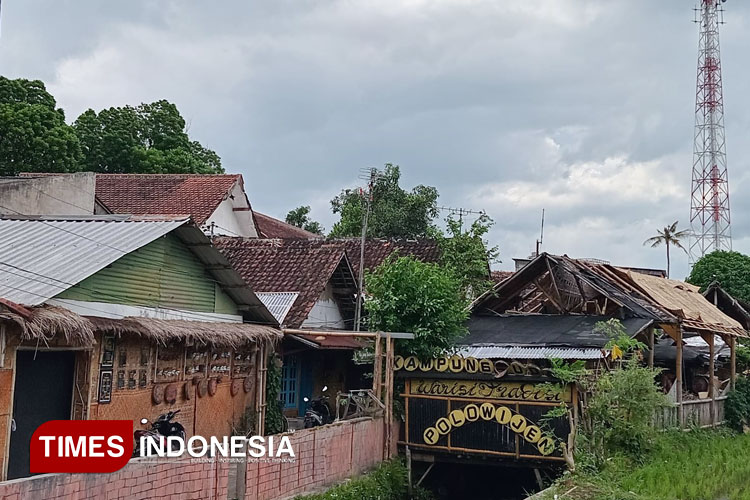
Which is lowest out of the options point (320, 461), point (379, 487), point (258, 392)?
point (379, 487)

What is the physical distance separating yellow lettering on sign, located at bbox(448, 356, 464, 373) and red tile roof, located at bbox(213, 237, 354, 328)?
4.02m

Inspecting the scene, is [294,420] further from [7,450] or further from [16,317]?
[16,317]

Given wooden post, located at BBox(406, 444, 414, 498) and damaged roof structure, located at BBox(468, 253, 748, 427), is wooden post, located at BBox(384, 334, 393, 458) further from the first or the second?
damaged roof structure, located at BBox(468, 253, 748, 427)

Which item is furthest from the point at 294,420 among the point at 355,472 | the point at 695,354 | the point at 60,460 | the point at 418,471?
the point at 695,354

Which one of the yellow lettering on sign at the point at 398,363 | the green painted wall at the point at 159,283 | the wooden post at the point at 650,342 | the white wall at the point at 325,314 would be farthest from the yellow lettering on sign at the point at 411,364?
the wooden post at the point at 650,342

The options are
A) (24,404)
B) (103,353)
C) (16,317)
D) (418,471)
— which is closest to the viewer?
(16,317)

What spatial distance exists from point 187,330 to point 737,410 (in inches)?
553

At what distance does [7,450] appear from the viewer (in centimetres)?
919

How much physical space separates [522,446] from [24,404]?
8072 mm

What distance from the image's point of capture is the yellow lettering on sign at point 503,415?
13758mm

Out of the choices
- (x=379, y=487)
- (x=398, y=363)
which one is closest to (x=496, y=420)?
(x=398, y=363)

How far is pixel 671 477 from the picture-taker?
467 inches

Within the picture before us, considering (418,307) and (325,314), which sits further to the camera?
(325,314)

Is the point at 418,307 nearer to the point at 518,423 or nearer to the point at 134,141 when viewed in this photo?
the point at 518,423
